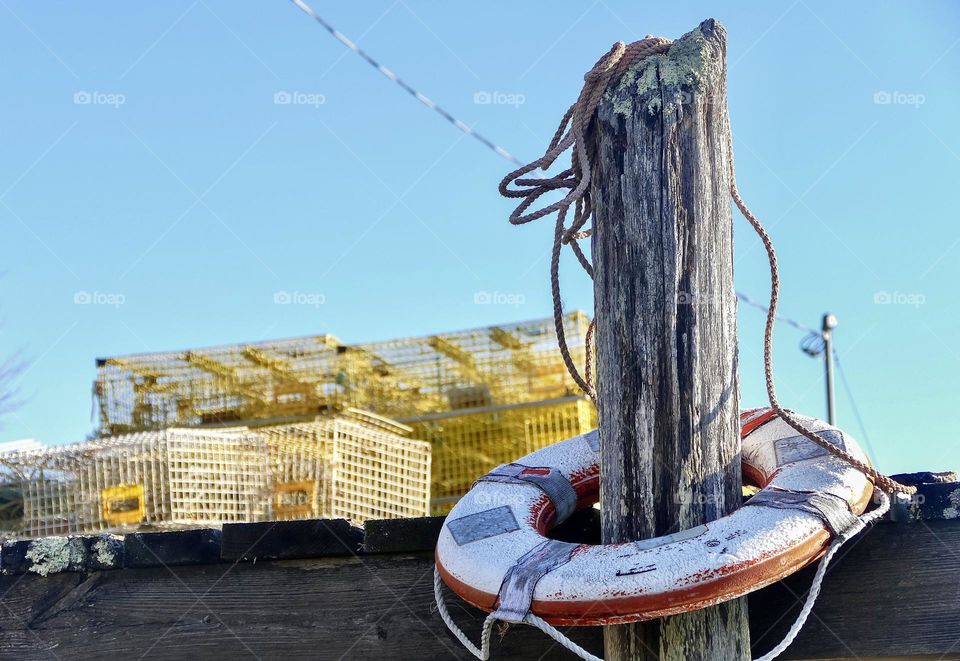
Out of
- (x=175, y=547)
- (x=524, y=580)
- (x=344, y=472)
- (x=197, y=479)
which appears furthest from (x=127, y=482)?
(x=524, y=580)

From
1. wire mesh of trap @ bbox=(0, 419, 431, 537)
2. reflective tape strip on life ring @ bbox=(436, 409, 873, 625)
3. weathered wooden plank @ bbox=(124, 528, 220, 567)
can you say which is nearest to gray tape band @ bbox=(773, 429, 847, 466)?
reflective tape strip on life ring @ bbox=(436, 409, 873, 625)

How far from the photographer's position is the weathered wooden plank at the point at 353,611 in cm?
223

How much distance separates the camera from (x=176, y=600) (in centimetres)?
259

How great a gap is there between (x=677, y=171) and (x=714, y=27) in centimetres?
40

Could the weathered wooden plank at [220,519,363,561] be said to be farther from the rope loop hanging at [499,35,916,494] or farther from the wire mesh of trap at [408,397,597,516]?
the wire mesh of trap at [408,397,597,516]

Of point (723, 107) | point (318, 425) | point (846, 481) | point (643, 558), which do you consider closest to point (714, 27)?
point (723, 107)

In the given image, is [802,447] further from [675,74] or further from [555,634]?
[675,74]

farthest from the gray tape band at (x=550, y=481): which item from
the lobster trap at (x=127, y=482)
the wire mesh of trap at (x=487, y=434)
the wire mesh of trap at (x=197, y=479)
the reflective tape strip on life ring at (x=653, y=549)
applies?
the wire mesh of trap at (x=487, y=434)

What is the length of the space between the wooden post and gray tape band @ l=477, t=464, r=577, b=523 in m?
0.23

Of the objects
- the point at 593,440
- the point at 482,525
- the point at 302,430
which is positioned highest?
the point at 593,440

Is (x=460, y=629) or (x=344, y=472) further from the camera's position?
(x=344, y=472)

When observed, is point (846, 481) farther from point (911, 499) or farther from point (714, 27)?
point (714, 27)

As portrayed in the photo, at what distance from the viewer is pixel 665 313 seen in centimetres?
222

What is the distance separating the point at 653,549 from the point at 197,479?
18.9 feet
